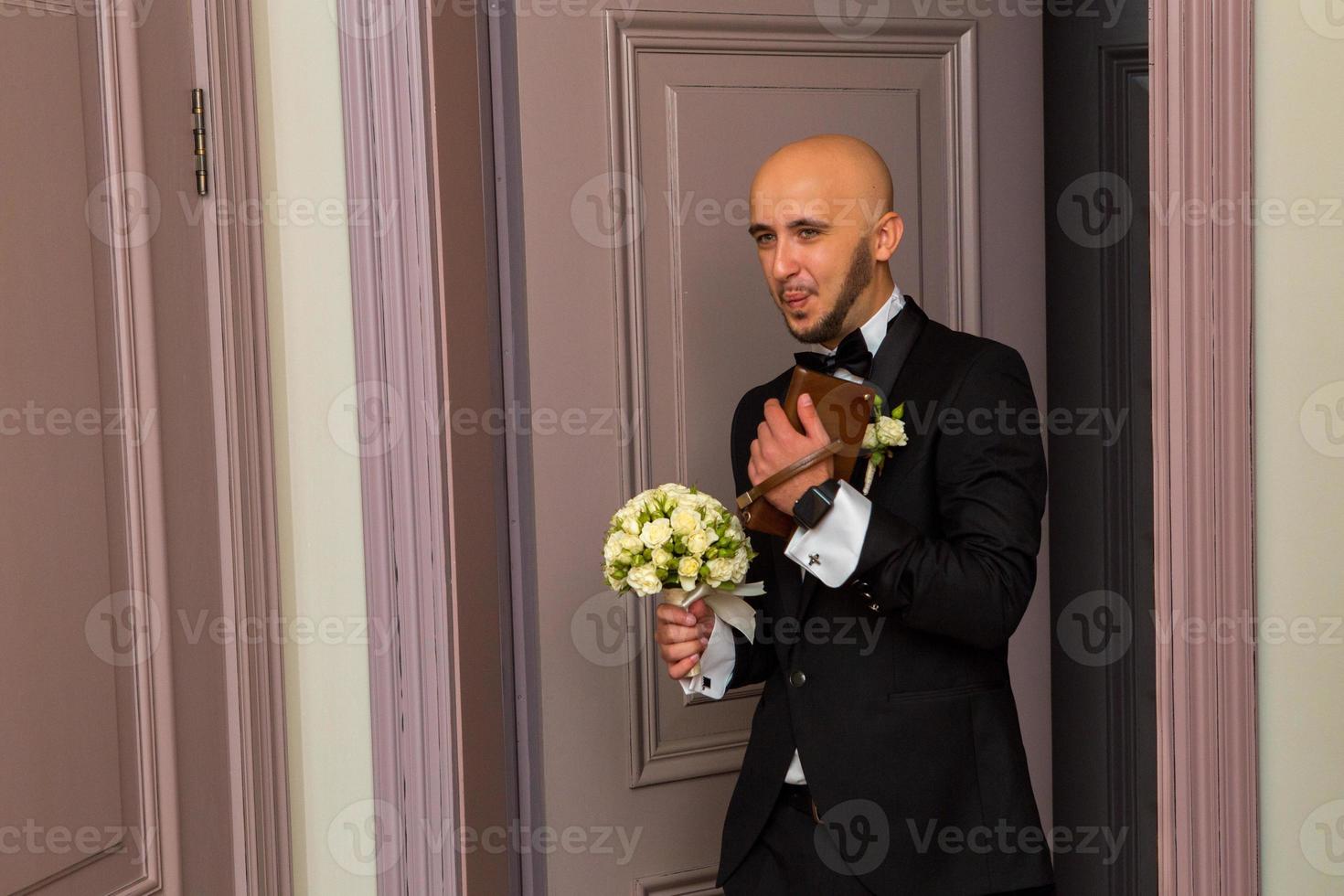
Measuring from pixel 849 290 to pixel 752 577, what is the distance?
0.54m

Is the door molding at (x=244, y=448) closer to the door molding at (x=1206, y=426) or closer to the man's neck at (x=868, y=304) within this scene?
the man's neck at (x=868, y=304)

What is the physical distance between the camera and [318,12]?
187 cm

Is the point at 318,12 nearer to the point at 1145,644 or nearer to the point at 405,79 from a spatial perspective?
the point at 405,79

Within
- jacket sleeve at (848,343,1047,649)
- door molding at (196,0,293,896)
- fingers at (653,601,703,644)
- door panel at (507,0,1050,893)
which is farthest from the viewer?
door panel at (507,0,1050,893)

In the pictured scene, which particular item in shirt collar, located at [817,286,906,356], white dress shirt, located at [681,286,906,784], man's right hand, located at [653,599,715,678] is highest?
shirt collar, located at [817,286,906,356]

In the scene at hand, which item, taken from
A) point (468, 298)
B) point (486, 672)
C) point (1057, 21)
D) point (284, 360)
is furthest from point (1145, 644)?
point (284, 360)

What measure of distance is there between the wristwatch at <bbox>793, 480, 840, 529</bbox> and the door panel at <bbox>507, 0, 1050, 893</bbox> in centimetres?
74

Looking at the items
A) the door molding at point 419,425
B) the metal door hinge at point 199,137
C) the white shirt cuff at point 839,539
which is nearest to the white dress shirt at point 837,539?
the white shirt cuff at point 839,539

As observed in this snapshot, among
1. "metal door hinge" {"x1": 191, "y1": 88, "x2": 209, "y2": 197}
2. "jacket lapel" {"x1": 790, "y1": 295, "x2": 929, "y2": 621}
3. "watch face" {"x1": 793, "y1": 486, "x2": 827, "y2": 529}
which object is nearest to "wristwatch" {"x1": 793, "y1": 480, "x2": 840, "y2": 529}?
"watch face" {"x1": 793, "y1": 486, "x2": 827, "y2": 529}

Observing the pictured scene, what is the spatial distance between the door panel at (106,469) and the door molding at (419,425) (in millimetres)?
237

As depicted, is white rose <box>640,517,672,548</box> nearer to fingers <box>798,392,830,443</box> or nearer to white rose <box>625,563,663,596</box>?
white rose <box>625,563,663,596</box>

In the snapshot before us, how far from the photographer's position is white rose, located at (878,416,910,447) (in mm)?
1510

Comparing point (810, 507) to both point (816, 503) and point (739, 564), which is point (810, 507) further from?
point (739, 564)

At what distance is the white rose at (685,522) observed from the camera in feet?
5.15
